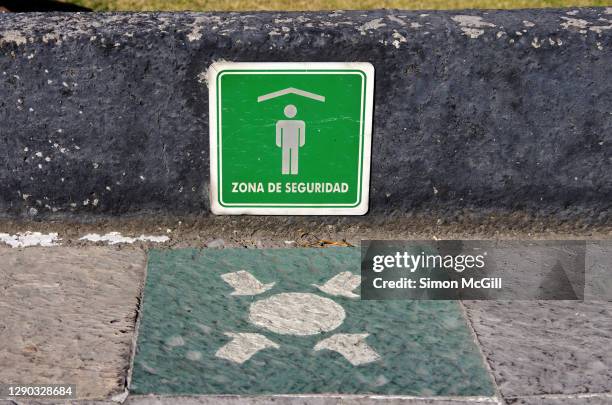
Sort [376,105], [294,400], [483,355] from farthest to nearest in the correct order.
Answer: [376,105] < [483,355] < [294,400]

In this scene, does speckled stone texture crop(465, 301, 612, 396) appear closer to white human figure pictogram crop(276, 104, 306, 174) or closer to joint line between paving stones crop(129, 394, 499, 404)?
joint line between paving stones crop(129, 394, 499, 404)

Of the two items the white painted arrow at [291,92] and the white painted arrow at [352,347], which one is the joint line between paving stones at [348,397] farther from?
the white painted arrow at [291,92]

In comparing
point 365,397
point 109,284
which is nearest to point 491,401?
point 365,397

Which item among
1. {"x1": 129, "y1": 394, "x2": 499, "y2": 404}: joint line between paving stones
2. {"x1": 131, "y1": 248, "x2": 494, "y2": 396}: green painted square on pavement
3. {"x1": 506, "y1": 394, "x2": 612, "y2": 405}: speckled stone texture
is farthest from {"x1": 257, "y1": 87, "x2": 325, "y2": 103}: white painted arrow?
{"x1": 506, "y1": 394, "x2": 612, "y2": 405}: speckled stone texture

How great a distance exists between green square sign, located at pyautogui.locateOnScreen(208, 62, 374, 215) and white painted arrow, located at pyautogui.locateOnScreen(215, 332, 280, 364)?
2.06ft

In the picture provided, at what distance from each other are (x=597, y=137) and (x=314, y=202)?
988 mm

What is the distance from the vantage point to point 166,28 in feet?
9.09

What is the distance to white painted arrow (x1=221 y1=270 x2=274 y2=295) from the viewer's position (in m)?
2.68

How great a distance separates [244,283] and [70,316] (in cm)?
54

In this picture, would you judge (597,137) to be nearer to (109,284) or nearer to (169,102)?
(169,102)

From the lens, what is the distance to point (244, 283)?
8.93 feet

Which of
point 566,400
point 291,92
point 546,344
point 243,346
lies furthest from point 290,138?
point 566,400

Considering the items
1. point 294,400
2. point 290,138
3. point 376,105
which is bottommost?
point 294,400

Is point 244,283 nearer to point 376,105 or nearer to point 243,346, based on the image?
point 243,346
